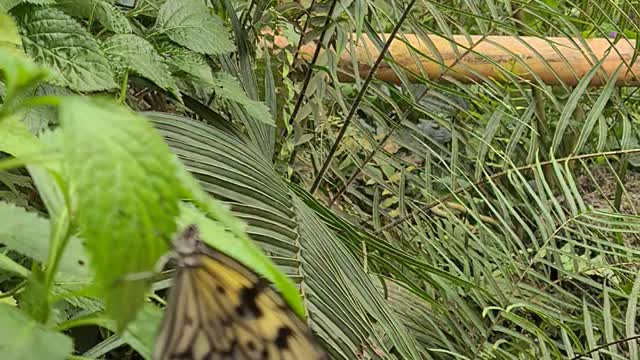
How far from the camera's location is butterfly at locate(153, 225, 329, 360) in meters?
0.22

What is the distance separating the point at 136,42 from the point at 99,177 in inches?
21.3

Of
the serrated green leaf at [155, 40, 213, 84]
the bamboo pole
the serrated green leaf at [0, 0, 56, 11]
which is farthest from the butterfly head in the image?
the bamboo pole

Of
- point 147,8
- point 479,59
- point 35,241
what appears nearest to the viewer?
point 35,241

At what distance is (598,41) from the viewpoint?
1.85 m

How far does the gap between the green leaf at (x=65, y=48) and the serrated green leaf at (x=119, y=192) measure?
0.42m

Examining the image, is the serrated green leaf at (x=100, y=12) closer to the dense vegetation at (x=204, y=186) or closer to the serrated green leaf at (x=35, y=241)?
the dense vegetation at (x=204, y=186)

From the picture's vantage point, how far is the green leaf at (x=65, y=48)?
0.60 m

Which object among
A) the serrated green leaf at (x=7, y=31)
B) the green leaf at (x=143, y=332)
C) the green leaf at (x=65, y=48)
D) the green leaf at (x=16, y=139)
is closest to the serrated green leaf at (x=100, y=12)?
the green leaf at (x=65, y=48)

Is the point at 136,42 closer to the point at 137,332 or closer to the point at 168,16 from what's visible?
the point at 168,16

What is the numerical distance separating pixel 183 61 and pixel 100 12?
0.09 m

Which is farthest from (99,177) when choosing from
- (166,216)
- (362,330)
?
(362,330)

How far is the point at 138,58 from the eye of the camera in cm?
67

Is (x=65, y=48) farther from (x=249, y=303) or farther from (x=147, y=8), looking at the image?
(x=249, y=303)

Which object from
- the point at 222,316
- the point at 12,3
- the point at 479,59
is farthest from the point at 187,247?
the point at 479,59
